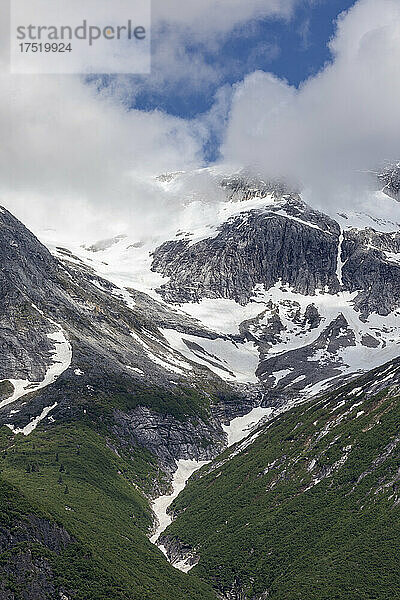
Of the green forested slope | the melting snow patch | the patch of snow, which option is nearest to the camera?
the green forested slope

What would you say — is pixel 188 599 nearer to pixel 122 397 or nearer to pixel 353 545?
pixel 353 545

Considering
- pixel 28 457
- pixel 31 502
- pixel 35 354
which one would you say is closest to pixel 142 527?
pixel 28 457

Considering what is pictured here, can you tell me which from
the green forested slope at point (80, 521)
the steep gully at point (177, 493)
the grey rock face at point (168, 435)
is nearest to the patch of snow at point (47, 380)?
the green forested slope at point (80, 521)

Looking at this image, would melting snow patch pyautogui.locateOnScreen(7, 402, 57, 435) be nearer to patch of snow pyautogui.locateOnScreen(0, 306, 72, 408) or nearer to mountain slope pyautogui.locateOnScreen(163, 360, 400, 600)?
patch of snow pyautogui.locateOnScreen(0, 306, 72, 408)

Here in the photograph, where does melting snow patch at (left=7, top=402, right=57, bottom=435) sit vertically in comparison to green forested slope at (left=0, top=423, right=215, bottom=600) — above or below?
below

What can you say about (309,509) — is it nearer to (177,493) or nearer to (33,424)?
(177,493)

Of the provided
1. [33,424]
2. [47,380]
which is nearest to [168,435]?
[47,380]

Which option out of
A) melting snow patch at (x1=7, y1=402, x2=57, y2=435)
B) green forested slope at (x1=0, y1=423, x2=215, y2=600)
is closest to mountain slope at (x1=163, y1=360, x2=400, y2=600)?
green forested slope at (x1=0, y1=423, x2=215, y2=600)

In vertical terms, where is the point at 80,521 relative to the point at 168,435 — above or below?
above

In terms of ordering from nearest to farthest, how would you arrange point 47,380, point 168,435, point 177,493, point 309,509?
point 309,509, point 177,493, point 168,435, point 47,380

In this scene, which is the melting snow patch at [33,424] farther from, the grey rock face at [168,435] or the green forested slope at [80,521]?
the grey rock face at [168,435]
